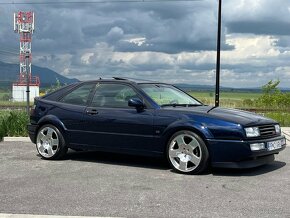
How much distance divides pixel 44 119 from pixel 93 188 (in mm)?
2795

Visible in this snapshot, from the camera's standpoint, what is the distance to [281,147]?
24.4ft

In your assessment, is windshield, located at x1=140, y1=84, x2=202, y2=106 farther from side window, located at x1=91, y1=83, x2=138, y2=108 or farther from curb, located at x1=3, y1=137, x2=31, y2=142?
curb, located at x1=3, y1=137, x2=31, y2=142

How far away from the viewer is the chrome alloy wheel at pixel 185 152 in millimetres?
6969

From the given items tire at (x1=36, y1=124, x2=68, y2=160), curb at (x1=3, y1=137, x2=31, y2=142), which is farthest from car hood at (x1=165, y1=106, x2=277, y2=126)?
curb at (x1=3, y1=137, x2=31, y2=142)

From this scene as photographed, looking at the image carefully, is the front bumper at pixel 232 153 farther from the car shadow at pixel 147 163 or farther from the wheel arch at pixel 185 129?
the car shadow at pixel 147 163

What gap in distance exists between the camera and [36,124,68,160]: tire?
325 inches

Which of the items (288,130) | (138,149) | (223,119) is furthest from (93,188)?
(288,130)

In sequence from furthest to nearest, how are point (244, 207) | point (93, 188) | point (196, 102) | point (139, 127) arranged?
point (196, 102) → point (139, 127) → point (93, 188) → point (244, 207)

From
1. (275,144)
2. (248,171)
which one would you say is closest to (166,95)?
(248,171)

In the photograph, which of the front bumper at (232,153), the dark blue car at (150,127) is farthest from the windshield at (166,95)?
the front bumper at (232,153)

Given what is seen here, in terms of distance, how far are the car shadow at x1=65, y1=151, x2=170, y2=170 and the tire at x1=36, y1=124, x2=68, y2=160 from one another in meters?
0.35

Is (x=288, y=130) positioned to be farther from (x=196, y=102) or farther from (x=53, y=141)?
(x=53, y=141)

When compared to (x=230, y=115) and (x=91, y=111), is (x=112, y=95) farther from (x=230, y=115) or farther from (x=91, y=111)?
(x=230, y=115)

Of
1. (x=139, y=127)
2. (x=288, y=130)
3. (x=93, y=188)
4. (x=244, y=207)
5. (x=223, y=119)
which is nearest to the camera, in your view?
(x=244, y=207)
